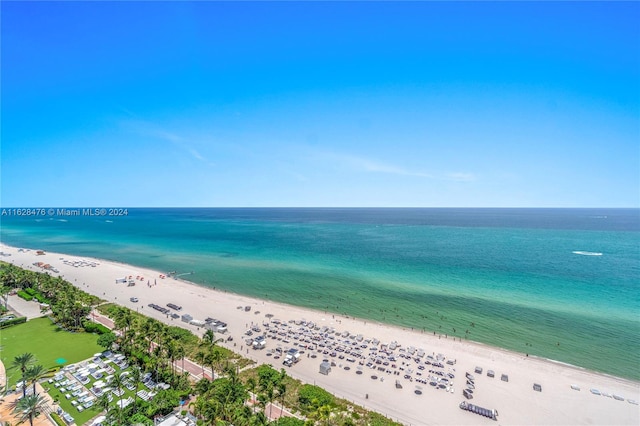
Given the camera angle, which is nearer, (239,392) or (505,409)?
(239,392)

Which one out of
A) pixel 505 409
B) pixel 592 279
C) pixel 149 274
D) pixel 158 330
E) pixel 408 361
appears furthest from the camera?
pixel 149 274

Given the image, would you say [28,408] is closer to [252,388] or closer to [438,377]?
[252,388]

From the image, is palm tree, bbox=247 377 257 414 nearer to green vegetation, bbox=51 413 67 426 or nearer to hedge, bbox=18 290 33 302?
green vegetation, bbox=51 413 67 426

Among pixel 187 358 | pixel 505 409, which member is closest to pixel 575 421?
→ pixel 505 409

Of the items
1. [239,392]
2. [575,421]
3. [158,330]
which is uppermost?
[158,330]

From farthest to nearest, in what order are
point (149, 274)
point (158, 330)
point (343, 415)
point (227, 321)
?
point (149, 274) → point (227, 321) → point (158, 330) → point (343, 415)

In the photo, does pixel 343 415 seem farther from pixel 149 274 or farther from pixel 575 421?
pixel 149 274

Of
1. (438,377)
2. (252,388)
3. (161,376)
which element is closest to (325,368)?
(252,388)
